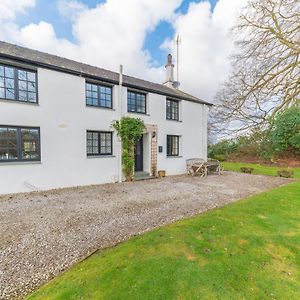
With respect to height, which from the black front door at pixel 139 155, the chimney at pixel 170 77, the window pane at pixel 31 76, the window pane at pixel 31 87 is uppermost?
the chimney at pixel 170 77

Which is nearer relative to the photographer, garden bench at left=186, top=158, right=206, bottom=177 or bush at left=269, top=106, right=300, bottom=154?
garden bench at left=186, top=158, right=206, bottom=177

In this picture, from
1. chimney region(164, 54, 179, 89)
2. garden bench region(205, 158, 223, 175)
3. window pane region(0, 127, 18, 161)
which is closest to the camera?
window pane region(0, 127, 18, 161)

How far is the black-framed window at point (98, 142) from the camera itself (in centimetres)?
950

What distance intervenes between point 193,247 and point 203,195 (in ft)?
13.6

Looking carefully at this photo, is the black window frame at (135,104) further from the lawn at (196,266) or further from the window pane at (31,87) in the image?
the lawn at (196,266)

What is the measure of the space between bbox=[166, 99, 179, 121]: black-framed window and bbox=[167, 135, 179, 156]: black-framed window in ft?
4.11

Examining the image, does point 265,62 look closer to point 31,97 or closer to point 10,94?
point 31,97

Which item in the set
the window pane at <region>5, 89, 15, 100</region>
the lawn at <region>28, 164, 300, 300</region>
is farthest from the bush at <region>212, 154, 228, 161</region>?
the window pane at <region>5, 89, 15, 100</region>

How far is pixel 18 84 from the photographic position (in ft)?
25.0

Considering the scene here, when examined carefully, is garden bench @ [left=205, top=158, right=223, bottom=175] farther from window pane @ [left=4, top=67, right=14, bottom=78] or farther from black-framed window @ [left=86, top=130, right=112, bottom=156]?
window pane @ [left=4, top=67, right=14, bottom=78]

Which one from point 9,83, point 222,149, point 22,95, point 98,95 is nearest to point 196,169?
point 98,95

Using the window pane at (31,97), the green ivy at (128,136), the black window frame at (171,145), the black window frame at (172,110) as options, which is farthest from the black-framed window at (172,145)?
the window pane at (31,97)

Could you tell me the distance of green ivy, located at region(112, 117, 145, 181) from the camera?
33.0 feet

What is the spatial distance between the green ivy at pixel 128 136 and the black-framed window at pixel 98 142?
654 mm
